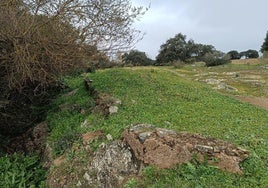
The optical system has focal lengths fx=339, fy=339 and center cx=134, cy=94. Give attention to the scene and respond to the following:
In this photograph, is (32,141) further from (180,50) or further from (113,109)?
(180,50)

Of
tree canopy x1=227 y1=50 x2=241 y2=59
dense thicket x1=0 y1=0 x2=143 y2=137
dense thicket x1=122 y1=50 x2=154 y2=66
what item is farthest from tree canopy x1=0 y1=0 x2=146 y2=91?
tree canopy x1=227 y1=50 x2=241 y2=59

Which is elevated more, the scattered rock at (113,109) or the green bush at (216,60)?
the scattered rock at (113,109)

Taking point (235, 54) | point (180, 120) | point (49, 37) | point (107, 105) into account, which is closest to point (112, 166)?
point (180, 120)

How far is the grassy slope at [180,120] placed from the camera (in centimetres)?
532

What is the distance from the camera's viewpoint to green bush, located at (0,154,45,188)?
23.8 feet

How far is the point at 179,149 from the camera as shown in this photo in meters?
5.80

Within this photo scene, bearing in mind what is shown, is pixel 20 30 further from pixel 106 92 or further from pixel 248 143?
pixel 248 143

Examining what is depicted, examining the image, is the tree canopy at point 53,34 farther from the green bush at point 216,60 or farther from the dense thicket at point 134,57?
the green bush at point 216,60

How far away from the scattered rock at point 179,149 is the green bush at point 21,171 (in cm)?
247

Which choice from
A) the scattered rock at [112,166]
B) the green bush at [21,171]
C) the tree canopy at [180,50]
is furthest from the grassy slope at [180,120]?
the tree canopy at [180,50]

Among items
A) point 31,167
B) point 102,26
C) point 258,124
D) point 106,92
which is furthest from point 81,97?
point 258,124

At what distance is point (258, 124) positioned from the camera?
28.3 feet

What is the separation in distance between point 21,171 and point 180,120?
3.84 metres

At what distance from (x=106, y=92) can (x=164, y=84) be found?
10.6ft
